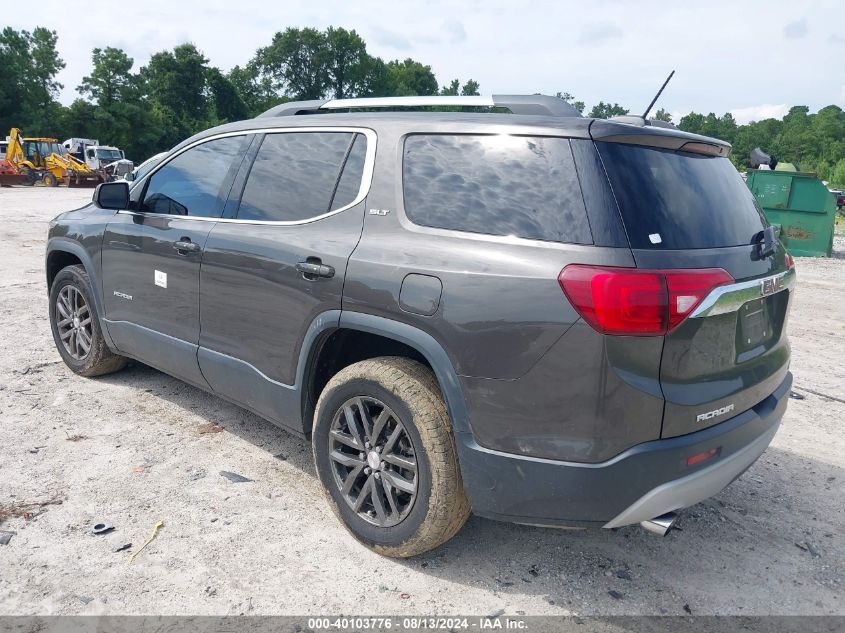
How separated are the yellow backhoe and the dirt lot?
32209mm

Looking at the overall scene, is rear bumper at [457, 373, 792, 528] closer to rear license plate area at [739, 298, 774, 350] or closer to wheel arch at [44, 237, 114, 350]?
rear license plate area at [739, 298, 774, 350]

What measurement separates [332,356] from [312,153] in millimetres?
1029

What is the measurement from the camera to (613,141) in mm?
2455

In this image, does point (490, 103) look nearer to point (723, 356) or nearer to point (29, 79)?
point (723, 356)

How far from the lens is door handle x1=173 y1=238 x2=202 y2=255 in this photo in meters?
3.71

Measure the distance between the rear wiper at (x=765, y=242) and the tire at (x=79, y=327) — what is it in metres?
4.11

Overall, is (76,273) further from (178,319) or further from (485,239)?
(485,239)

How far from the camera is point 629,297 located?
2238mm

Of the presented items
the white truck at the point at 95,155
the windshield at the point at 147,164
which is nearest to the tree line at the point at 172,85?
the white truck at the point at 95,155

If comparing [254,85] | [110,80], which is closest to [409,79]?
[254,85]

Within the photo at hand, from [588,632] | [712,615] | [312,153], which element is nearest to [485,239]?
[312,153]

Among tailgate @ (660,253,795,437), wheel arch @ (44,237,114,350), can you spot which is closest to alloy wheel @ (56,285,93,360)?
wheel arch @ (44,237,114,350)

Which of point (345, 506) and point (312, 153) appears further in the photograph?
point (312, 153)

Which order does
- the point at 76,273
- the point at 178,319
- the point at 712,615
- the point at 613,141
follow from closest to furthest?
the point at 613,141
the point at 712,615
the point at 178,319
the point at 76,273
